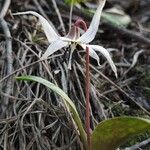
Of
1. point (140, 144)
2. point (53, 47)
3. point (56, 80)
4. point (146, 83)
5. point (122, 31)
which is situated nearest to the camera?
point (53, 47)

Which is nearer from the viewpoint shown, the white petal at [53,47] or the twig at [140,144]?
the white petal at [53,47]

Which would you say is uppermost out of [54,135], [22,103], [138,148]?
[22,103]

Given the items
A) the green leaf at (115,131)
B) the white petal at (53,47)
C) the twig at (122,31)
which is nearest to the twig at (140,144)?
the green leaf at (115,131)

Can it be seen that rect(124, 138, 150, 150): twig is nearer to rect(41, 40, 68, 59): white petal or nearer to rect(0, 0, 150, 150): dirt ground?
rect(0, 0, 150, 150): dirt ground

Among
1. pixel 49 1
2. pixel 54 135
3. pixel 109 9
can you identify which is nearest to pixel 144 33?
pixel 109 9

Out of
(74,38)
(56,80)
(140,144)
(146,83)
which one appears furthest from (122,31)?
(74,38)

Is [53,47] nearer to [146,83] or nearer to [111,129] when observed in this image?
[111,129]

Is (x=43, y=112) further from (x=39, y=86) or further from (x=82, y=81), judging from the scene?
(x=82, y=81)

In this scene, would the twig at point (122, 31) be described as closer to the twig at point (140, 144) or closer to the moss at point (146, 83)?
the moss at point (146, 83)
